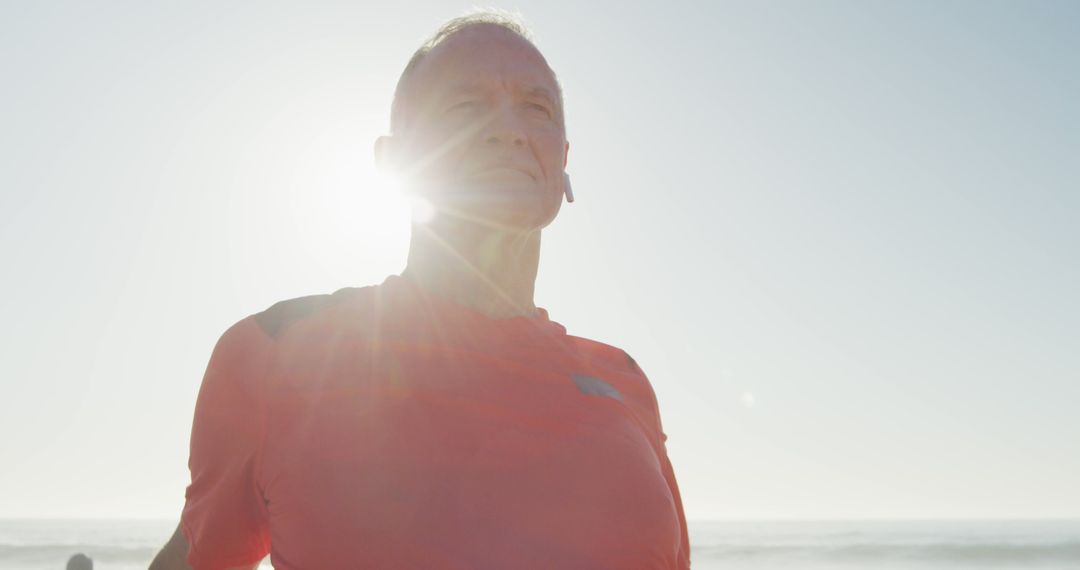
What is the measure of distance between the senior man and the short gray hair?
83mm

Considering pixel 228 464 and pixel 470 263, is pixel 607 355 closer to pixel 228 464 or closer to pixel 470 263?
pixel 470 263

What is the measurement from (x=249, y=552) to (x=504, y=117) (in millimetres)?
903

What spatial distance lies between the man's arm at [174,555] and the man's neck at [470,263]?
0.60 meters

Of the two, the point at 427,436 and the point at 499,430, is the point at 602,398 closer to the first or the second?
the point at 499,430

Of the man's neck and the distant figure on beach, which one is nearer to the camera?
the man's neck

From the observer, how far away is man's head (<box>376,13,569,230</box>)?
1630mm

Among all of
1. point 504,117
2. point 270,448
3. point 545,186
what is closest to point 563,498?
point 270,448

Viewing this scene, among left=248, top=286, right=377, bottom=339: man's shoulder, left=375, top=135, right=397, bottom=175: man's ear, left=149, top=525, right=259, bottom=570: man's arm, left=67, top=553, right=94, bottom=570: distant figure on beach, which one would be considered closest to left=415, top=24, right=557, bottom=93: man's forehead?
left=375, top=135, right=397, bottom=175: man's ear

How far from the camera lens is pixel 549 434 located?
4.42 ft

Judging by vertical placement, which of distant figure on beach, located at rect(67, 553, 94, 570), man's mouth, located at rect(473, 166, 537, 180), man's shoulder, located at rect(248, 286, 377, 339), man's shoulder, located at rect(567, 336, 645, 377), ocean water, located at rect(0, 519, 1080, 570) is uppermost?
man's mouth, located at rect(473, 166, 537, 180)

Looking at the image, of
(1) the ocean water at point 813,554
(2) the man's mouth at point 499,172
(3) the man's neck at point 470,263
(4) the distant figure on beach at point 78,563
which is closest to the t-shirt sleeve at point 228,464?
(3) the man's neck at point 470,263

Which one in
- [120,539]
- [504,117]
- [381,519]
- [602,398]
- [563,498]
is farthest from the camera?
[120,539]

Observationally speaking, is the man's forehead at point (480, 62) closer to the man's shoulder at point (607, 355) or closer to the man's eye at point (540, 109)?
the man's eye at point (540, 109)

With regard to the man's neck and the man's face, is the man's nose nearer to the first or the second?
the man's face
